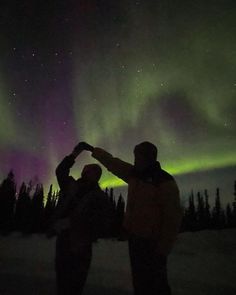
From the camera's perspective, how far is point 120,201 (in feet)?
244

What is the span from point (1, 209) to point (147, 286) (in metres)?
54.9

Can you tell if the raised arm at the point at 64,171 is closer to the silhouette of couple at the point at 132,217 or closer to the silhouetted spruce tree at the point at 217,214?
the silhouette of couple at the point at 132,217

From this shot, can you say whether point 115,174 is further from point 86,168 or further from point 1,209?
point 1,209

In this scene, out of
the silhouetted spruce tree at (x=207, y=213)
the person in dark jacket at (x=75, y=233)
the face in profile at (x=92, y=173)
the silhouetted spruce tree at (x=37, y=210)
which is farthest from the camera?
the silhouetted spruce tree at (x=207, y=213)

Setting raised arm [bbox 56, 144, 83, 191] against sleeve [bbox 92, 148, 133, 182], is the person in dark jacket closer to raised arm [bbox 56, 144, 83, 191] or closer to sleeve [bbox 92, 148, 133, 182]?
raised arm [bbox 56, 144, 83, 191]

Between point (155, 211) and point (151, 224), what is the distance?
0.14 metres

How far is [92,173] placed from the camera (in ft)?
14.1

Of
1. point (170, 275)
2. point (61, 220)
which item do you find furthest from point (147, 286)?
point (170, 275)

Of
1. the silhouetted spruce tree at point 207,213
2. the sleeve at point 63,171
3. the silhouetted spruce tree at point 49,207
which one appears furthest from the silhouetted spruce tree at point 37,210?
the silhouetted spruce tree at point 207,213

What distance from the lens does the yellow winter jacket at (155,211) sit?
3.29m

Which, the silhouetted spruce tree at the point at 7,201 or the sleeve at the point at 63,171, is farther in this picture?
the silhouetted spruce tree at the point at 7,201

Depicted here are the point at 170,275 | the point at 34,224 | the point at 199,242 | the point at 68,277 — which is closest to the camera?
the point at 68,277

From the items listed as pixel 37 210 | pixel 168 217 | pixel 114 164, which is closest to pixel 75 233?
pixel 114 164

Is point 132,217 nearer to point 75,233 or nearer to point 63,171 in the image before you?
point 75,233
